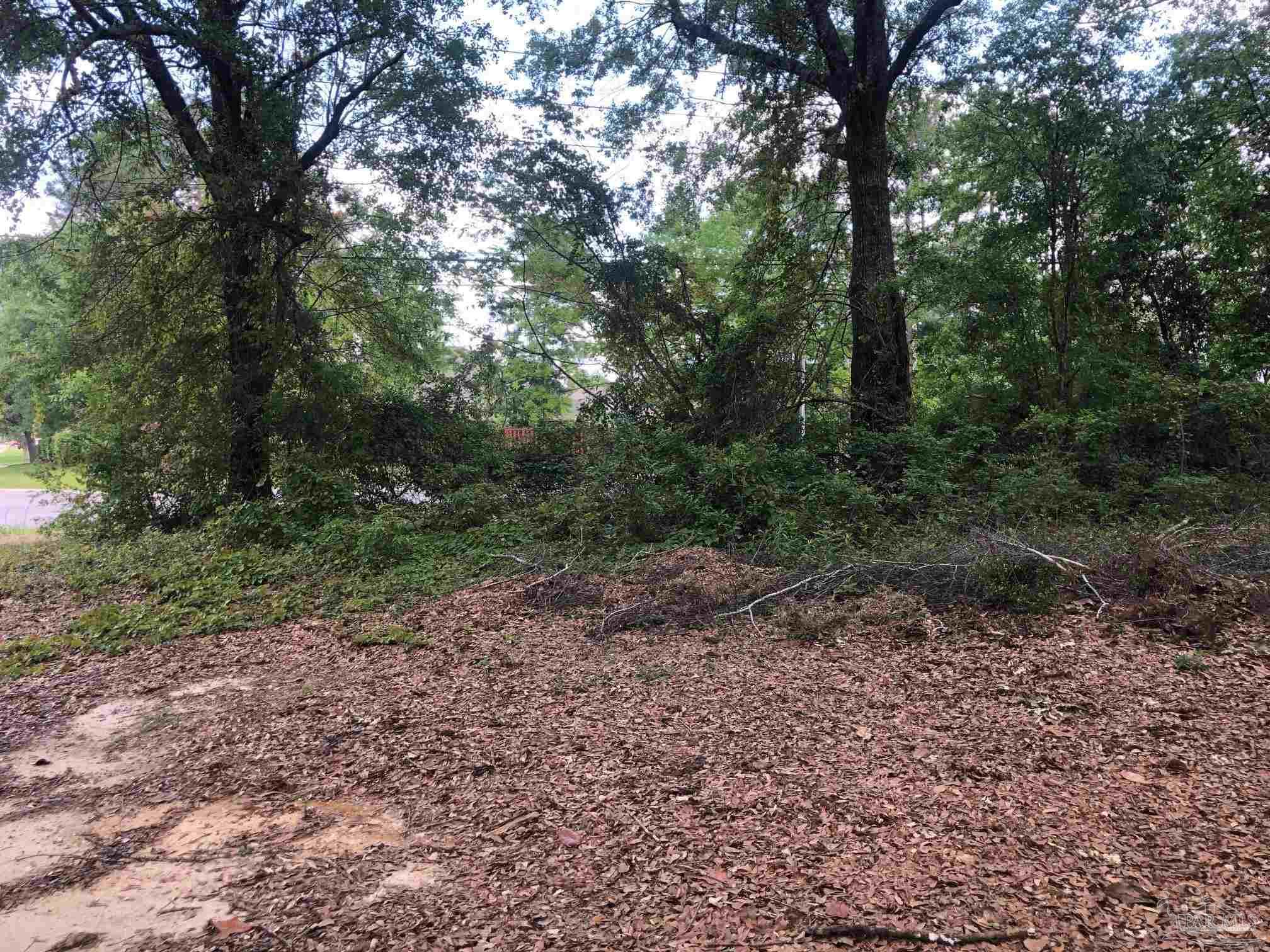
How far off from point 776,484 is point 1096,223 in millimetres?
8003

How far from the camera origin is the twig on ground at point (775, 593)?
5.53 meters

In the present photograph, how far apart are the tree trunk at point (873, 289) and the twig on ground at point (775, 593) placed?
4.42 m

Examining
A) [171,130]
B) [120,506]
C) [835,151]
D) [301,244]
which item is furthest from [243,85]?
[835,151]

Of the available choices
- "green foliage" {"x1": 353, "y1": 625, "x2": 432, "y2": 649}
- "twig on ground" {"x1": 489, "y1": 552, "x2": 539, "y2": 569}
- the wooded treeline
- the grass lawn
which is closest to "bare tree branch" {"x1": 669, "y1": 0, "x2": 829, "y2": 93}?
the wooded treeline

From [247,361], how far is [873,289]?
8.34m

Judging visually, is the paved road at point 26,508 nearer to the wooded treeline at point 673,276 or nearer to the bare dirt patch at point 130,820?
the wooded treeline at point 673,276

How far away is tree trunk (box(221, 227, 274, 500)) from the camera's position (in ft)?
33.3

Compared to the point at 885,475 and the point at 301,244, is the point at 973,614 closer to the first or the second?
the point at 885,475

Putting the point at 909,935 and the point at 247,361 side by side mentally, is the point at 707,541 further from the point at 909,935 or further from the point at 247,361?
the point at 247,361

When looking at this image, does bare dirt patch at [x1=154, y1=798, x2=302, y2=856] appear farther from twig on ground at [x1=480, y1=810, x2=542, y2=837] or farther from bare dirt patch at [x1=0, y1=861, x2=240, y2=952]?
twig on ground at [x1=480, y1=810, x2=542, y2=837]

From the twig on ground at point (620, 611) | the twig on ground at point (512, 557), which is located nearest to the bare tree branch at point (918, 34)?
the twig on ground at point (512, 557)

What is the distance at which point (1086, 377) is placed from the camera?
11242 mm

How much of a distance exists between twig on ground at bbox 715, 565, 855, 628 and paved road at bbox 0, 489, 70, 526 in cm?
1083

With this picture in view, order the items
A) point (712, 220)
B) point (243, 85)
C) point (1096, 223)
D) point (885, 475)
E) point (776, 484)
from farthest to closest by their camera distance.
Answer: point (712, 220)
point (1096, 223)
point (243, 85)
point (885, 475)
point (776, 484)
